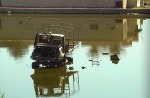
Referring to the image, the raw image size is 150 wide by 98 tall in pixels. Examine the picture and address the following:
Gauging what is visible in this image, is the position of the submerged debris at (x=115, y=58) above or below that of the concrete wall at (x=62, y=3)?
below

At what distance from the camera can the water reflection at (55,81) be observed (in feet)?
31.4

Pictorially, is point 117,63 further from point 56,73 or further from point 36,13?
point 36,13

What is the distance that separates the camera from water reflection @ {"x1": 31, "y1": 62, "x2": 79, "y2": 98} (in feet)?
31.4

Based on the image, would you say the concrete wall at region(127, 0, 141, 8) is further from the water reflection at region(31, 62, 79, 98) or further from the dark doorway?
the water reflection at region(31, 62, 79, 98)

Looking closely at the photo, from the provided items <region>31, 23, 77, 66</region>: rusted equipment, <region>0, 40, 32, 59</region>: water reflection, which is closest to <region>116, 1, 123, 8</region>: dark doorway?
<region>0, 40, 32, 59</region>: water reflection

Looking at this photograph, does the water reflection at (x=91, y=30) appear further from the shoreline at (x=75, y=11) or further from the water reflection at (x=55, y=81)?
the water reflection at (x=55, y=81)

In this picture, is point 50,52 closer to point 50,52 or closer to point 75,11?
point 50,52

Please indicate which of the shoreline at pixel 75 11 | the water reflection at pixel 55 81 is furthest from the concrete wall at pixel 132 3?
the water reflection at pixel 55 81

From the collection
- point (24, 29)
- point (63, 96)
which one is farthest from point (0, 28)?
point (63, 96)

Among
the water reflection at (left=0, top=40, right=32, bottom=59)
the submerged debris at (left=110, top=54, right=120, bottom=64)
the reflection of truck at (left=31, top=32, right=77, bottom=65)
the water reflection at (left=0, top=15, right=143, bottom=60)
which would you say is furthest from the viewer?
the water reflection at (left=0, top=15, right=143, bottom=60)

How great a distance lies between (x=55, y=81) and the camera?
10.5 m

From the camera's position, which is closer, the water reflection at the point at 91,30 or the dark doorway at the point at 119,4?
the water reflection at the point at 91,30

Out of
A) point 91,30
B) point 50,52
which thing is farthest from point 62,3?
point 50,52

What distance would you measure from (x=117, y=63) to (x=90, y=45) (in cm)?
315
